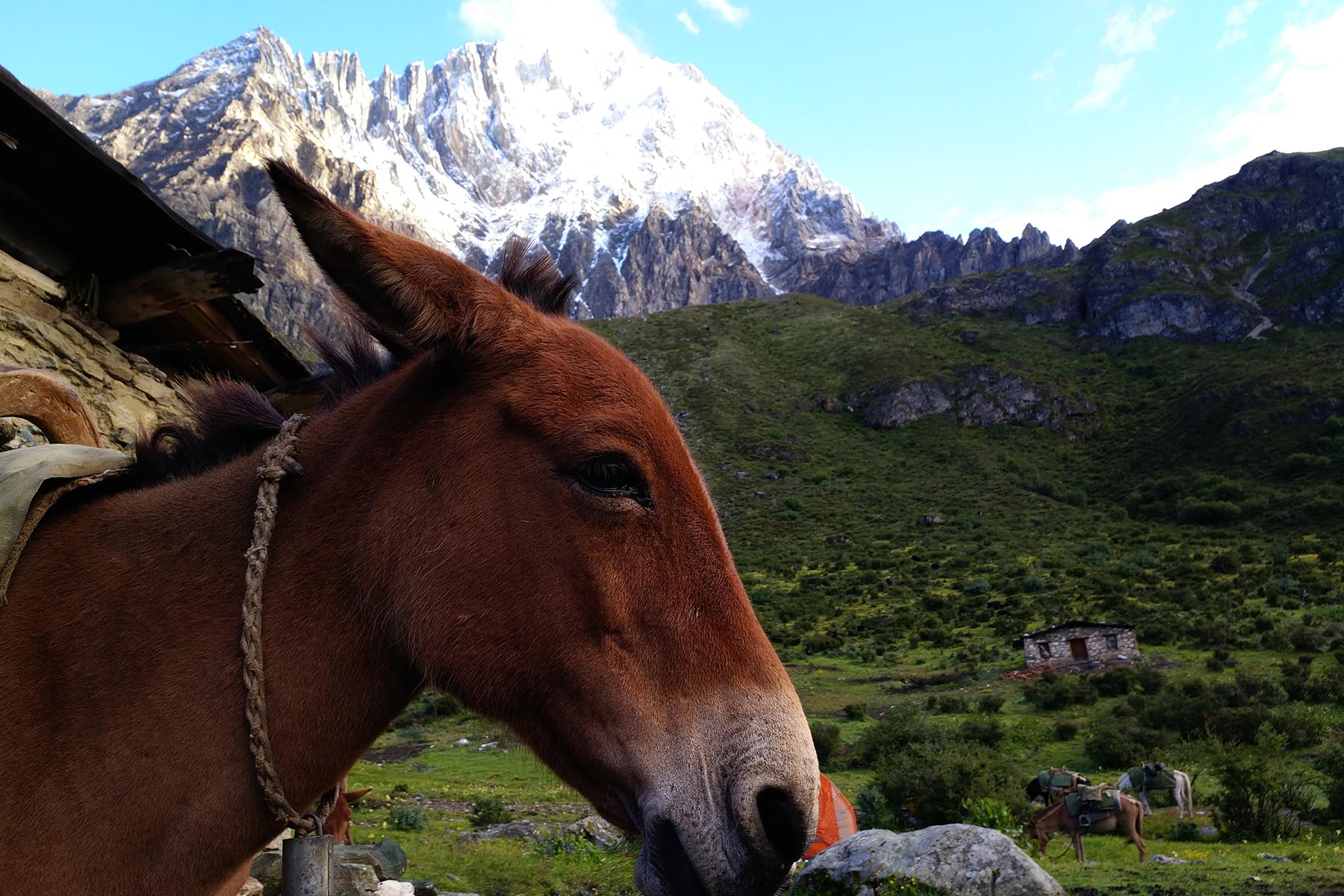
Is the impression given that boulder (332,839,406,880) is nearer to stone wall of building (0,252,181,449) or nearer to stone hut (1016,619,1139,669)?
stone wall of building (0,252,181,449)

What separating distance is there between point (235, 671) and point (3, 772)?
0.51 meters

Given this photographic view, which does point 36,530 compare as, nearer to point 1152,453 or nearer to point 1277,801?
point 1277,801

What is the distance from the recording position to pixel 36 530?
209 centimetres

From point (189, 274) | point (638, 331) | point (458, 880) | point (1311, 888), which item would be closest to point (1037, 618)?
point (1311, 888)

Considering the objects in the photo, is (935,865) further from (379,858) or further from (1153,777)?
(1153,777)

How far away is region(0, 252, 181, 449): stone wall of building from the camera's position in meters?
5.33

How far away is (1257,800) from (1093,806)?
273 cm

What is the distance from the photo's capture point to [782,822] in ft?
5.40

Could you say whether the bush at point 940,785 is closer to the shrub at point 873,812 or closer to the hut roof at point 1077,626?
the shrub at point 873,812

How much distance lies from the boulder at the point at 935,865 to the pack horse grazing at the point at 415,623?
7.47m

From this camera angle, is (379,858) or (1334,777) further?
(1334,777)

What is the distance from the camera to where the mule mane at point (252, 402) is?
231 cm

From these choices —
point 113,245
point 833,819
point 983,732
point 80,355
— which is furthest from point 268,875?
point 983,732

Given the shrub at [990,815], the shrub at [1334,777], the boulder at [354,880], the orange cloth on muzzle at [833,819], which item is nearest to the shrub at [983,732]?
the shrub at [1334,777]
